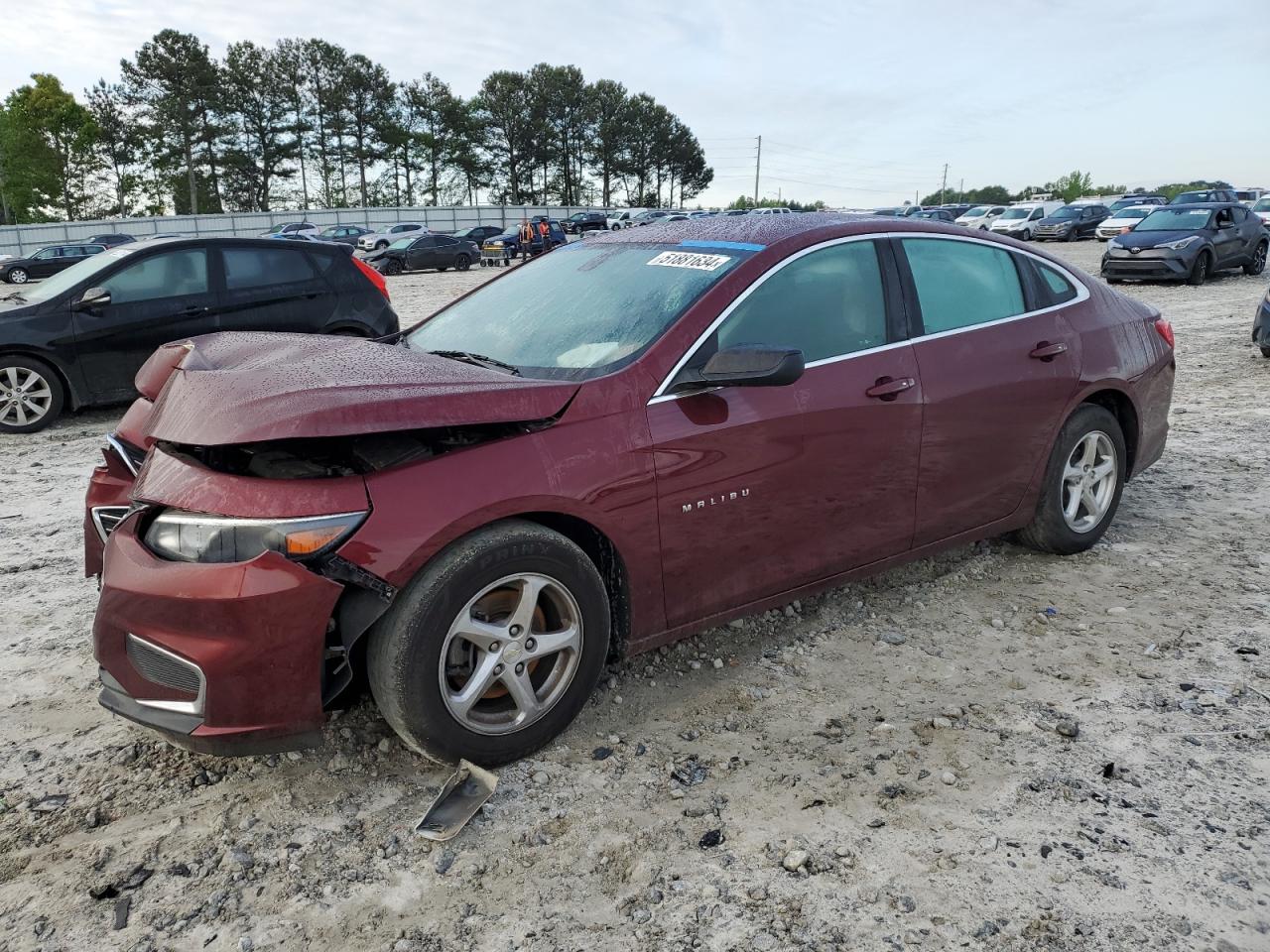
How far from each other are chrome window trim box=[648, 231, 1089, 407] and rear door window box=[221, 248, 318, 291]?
21.0 ft

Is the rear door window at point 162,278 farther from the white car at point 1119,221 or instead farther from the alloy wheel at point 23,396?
the white car at point 1119,221

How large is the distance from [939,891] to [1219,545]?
10.6 feet

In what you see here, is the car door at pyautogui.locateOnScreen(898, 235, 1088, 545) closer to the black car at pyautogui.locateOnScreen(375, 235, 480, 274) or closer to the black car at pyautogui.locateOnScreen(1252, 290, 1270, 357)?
the black car at pyautogui.locateOnScreen(1252, 290, 1270, 357)

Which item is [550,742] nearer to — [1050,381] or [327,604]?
[327,604]

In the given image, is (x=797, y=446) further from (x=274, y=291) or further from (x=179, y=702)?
(x=274, y=291)

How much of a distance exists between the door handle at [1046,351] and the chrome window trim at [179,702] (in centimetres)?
347

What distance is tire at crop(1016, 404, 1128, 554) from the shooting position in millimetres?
4320

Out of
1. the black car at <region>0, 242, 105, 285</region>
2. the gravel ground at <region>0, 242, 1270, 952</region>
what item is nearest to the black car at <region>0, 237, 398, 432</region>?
the gravel ground at <region>0, 242, 1270, 952</region>

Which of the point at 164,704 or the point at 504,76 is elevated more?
the point at 504,76

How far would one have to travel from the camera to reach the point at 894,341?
3.66 m

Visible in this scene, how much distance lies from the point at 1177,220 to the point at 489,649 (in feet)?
67.1

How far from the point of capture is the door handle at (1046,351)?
4105 mm

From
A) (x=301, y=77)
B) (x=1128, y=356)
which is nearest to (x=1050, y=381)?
(x=1128, y=356)

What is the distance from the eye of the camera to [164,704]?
8.36 feet
